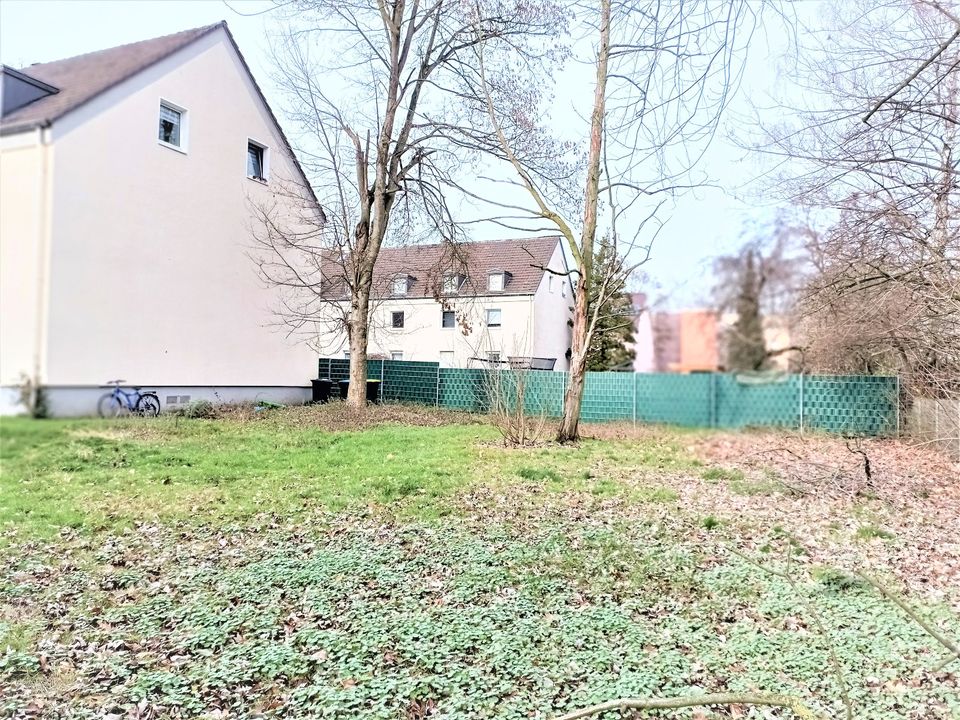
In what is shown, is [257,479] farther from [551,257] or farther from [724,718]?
[551,257]

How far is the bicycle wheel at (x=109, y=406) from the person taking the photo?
1.98 ft

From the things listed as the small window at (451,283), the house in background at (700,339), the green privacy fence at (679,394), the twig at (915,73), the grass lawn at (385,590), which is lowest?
the grass lawn at (385,590)

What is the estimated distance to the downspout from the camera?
0.49 meters

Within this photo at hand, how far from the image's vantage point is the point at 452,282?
2.28 m

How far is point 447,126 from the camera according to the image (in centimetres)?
183

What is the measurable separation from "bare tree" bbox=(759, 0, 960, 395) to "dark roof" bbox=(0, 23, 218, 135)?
1666mm

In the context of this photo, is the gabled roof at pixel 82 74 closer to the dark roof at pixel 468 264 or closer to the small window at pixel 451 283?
the dark roof at pixel 468 264

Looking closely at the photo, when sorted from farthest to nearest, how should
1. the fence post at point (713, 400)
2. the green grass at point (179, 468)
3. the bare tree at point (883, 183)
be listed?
the bare tree at point (883, 183) < the fence post at point (713, 400) < the green grass at point (179, 468)

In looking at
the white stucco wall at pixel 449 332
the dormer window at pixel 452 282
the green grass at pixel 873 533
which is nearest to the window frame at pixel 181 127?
the white stucco wall at pixel 449 332

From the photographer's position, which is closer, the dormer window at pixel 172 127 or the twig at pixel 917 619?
the dormer window at pixel 172 127

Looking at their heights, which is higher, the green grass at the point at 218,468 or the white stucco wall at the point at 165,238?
the white stucco wall at the point at 165,238

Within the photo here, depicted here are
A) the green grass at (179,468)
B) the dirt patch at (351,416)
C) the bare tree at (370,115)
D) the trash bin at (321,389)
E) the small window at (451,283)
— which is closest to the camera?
the green grass at (179,468)

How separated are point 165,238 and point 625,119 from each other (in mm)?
1507

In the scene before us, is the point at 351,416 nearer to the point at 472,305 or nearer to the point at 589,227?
the point at 589,227
